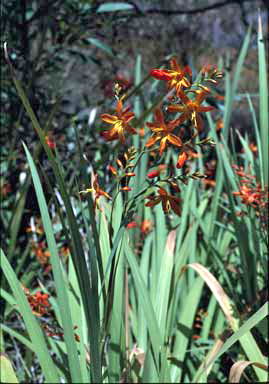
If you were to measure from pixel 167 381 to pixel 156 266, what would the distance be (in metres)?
0.37

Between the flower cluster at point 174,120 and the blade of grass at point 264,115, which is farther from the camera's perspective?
the blade of grass at point 264,115

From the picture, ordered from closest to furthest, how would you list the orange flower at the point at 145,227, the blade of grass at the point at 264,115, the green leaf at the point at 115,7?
1. the blade of grass at the point at 264,115
2. the orange flower at the point at 145,227
3. the green leaf at the point at 115,7

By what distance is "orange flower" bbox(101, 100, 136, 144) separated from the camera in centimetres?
77

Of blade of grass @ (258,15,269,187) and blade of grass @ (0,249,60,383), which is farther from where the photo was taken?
blade of grass @ (258,15,269,187)

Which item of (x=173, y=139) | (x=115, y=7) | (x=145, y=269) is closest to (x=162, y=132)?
(x=173, y=139)

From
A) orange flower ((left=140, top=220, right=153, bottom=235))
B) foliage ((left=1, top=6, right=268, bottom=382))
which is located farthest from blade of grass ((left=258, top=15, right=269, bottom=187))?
orange flower ((left=140, top=220, right=153, bottom=235))

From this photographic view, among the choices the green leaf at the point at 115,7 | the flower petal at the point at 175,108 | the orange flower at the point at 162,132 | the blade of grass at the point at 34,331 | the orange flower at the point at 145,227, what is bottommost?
the orange flower at the point at 145,227

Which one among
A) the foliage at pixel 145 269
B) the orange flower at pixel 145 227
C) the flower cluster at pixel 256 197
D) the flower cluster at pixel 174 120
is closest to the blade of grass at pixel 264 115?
the foliage at pixel 145 269

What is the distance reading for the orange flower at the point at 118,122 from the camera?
→ 774 millimetres

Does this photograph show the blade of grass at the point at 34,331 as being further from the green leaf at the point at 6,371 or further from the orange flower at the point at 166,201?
the orange flower at the point at 166,201

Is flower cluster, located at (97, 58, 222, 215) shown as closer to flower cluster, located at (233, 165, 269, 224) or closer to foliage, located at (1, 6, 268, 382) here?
foliage, located at (1, 6, 268, 382)

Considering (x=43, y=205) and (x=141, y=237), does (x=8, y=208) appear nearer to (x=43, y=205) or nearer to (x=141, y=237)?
(x=141, y=237)

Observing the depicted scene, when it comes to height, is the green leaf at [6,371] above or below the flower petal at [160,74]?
below

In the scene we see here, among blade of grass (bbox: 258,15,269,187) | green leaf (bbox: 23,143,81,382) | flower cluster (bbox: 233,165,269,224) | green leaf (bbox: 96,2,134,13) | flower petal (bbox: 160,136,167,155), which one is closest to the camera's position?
flower petal (bbox: 160,136,167,155)
